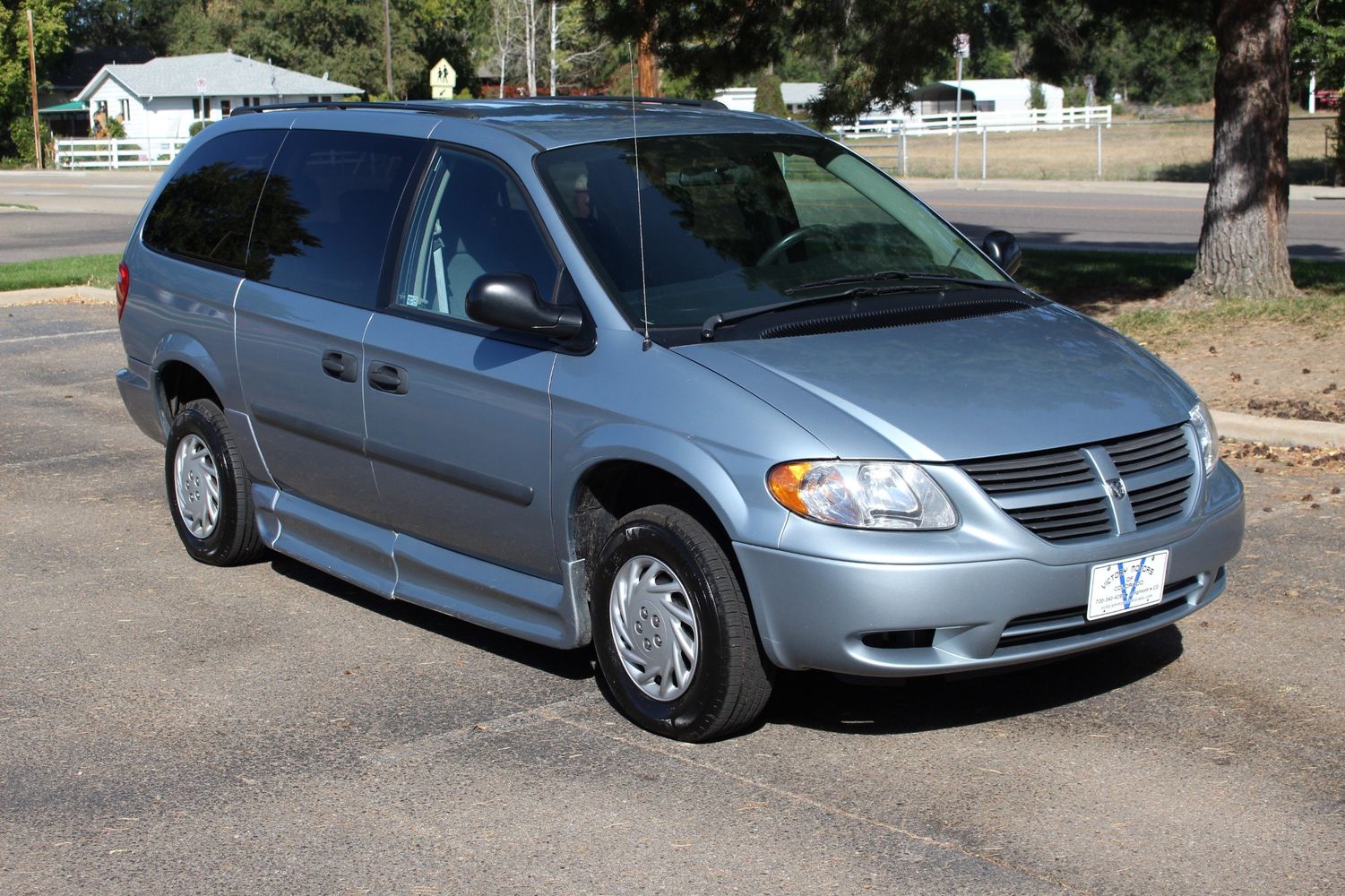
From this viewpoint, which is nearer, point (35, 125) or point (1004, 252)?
point (1004, 252)

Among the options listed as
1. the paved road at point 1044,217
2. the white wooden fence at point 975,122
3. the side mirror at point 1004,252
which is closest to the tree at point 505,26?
the white wooden fence at point 975,122

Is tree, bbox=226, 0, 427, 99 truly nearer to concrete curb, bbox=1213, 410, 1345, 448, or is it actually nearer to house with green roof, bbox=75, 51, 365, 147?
house with green roof, bbox=75, 51, 365, 147

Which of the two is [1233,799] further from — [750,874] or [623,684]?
[623,684]

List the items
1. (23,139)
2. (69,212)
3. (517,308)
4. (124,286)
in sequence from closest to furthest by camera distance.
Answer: (517,308)
(124,286)
(69,212)
(23,139)

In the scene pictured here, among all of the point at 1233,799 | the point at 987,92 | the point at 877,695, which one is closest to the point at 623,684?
the point at 877,695

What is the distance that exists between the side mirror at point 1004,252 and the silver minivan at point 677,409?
29 mm

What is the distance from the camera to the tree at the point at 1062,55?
12672 millimetres

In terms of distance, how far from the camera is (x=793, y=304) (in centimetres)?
521

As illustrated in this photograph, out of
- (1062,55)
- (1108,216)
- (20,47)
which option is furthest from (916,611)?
(20,47)

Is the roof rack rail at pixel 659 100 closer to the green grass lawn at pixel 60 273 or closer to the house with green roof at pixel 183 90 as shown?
the green grass lawn at pixel 60 273

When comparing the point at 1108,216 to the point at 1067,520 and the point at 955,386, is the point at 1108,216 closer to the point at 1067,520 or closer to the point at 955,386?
the point at 955,386

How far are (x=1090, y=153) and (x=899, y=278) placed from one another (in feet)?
150

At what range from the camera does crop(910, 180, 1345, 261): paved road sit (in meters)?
20.8

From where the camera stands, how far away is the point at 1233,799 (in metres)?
4.40
